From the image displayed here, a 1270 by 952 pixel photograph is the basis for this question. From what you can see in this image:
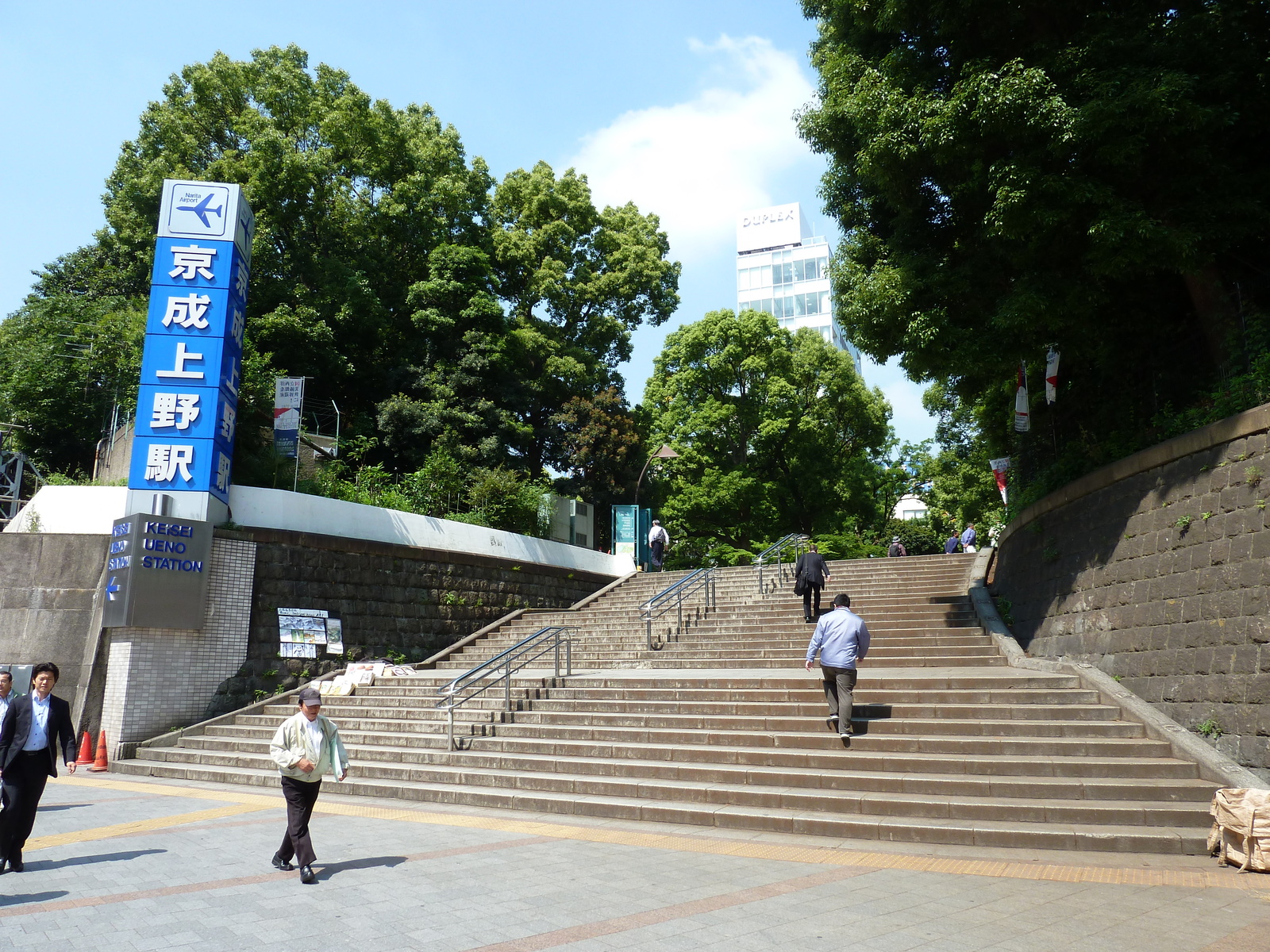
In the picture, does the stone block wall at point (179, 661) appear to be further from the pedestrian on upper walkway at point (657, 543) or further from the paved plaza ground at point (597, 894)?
the pedestrian on upper walkway at point (657, 543)

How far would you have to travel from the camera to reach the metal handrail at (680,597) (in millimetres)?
15891

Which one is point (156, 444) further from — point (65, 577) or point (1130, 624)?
point (1130, 624)

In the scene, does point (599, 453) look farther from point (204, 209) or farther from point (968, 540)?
point (204, 209)

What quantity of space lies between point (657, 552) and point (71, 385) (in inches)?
594

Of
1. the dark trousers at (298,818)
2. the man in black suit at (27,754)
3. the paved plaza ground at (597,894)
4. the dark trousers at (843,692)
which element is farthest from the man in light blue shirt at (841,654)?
the man in black suit at (27,754)

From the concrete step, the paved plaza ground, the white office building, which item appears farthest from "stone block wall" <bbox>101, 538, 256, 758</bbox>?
the white office building

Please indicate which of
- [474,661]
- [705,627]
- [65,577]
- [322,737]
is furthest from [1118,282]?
[65,577]

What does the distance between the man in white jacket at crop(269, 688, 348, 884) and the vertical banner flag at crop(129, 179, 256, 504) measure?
28.6ft

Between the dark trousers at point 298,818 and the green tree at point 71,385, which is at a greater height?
the green tree at point 71,385

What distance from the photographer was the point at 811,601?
14.9 metres

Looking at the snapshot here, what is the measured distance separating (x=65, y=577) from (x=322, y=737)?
9.71m

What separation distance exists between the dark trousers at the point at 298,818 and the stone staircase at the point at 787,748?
315cm

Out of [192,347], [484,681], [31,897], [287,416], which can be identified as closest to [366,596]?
[484,681]

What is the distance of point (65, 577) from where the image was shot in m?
13.2
